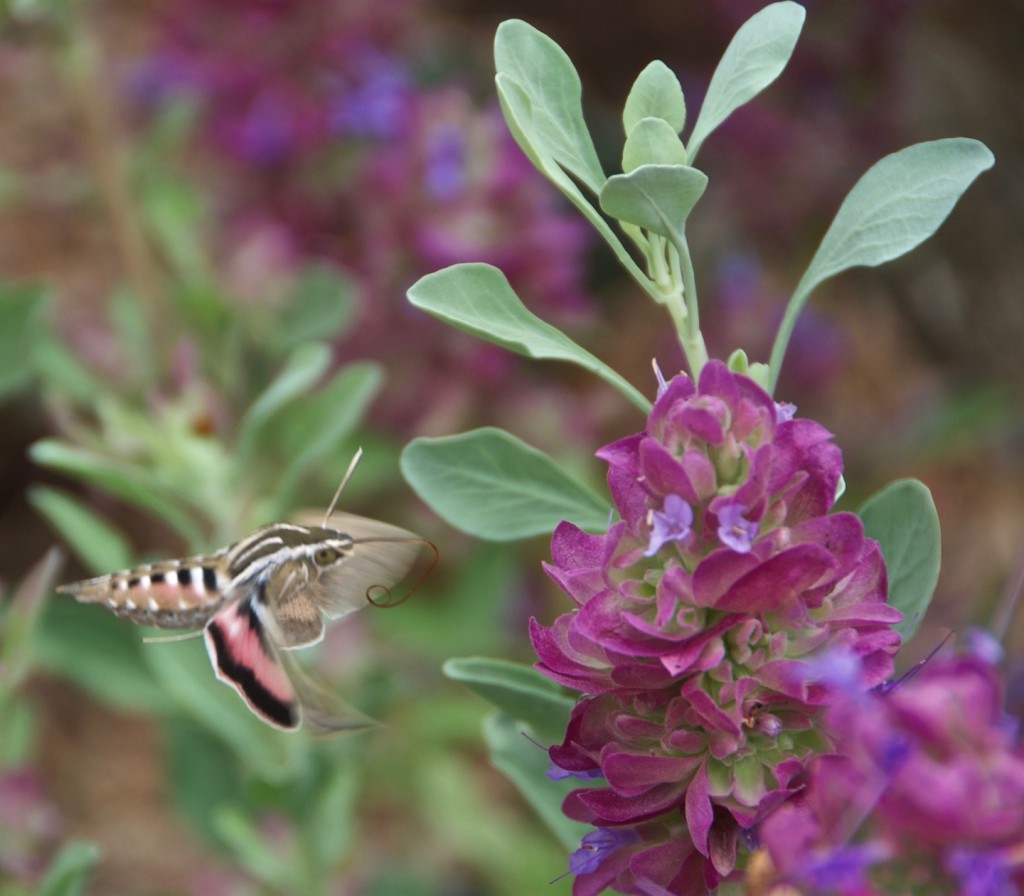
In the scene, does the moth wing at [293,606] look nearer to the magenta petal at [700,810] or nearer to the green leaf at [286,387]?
the magenta petal at [700,810]

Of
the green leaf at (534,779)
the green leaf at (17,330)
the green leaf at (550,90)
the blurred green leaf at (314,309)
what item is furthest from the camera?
the blurred green leaf at (314,309)

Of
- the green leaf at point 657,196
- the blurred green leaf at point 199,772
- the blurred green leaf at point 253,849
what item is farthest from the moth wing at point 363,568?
the blurred green leaf at point 199,772

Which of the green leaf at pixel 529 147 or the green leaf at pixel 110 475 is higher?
the green leaf at pixel 529 147

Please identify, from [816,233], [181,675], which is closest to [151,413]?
[181,675]

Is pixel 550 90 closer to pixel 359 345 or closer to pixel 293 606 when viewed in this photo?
pixel 293 606

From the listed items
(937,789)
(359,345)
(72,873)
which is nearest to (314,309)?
(359,345)

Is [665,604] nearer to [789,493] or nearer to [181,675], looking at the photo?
[789,493]
